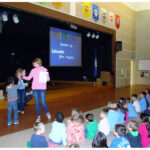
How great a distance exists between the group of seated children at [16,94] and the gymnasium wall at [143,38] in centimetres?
1059

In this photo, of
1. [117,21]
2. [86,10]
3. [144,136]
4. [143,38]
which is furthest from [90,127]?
[143,38]

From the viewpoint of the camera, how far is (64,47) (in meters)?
8.16

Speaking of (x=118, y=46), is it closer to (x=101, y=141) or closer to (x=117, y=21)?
(x=117, y=21)

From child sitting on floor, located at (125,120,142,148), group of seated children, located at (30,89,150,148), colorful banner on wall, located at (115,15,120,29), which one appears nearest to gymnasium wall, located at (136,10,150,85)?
colorful banner on wall, located at (115,15,120,29)

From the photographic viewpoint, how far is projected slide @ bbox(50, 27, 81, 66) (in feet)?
25.3

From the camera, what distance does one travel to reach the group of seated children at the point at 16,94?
4.05 meters

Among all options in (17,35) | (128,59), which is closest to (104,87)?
(128,59)

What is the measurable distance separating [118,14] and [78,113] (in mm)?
9749

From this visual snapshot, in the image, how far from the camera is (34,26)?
32.8ft

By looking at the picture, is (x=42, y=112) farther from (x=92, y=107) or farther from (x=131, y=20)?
(x=131, y=20)

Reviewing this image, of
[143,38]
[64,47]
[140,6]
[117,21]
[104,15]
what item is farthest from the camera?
[143,38]

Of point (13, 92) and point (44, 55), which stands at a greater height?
point (44, 55)

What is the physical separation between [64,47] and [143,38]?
810 cm

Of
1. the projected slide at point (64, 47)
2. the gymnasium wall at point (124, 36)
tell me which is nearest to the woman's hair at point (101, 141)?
the projected slide at point (64, 47)
